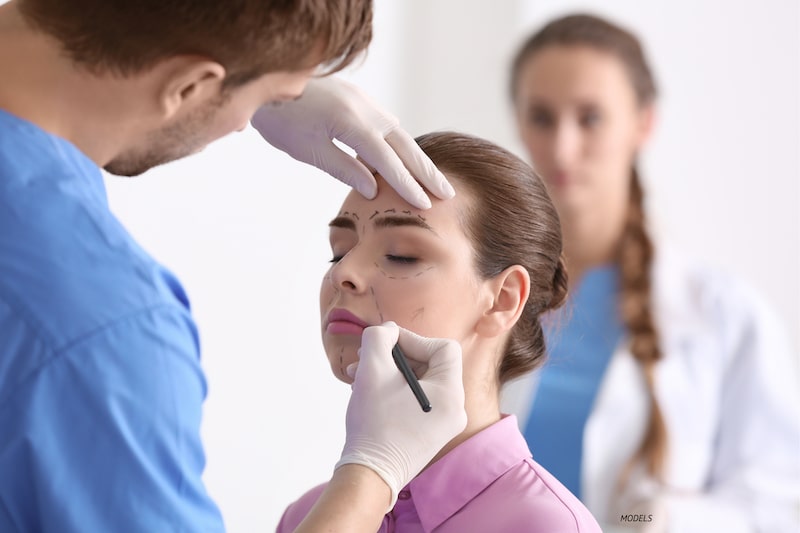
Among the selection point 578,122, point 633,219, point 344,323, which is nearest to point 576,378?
point 633,219

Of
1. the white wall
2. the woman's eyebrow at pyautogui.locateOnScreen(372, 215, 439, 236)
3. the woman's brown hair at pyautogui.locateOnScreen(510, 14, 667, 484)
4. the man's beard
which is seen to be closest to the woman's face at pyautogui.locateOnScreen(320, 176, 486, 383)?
the woman's eyebrow at pyautogui.locateOnScreen(372, 215, 439, 236)

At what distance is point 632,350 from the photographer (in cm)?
226

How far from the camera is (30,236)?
926 millimetres

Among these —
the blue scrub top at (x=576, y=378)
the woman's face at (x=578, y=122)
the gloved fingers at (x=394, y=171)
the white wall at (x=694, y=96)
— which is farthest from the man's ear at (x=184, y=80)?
the white wall at (x=694, y=96)

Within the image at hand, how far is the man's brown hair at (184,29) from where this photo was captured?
3.10 feet

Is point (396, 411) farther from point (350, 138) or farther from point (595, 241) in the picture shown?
point (595, 241)

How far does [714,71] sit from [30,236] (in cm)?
256

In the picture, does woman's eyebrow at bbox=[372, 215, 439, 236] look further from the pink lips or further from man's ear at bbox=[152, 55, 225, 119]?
man's ear at bbox=[152, 55, 225, 119]

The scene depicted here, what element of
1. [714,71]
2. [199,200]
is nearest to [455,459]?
[199,200]

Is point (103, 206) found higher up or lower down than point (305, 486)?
higher up

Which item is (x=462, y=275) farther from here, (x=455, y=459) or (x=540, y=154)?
(x=540, y=154)

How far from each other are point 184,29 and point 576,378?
149cm

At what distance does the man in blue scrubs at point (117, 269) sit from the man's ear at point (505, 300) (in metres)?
0.20

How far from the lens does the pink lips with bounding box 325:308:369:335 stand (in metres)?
1.20
